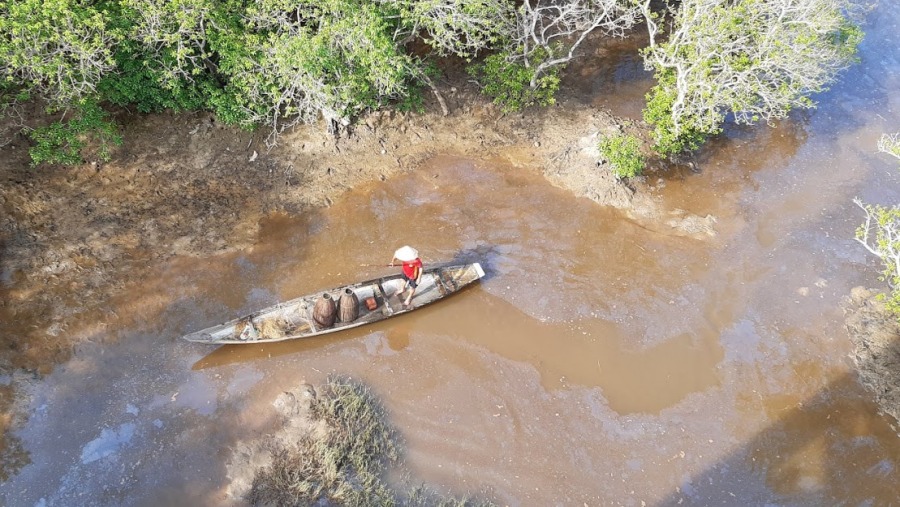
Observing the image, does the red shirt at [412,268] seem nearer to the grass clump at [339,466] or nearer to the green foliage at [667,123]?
the grass clump at [339,466]

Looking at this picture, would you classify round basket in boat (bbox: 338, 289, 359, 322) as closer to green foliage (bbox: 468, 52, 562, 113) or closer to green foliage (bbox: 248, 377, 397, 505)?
green foliage (bbox: 248, 377, 397, 505)

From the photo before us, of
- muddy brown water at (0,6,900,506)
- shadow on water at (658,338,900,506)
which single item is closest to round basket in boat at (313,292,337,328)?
A: muddy brown water at (0,6,900,506)

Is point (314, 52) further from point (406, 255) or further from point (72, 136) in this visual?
point (72, 136)

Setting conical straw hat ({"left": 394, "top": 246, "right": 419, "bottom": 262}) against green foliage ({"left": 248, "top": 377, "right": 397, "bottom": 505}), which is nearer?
green foliage ({"left": 248, "top": 377, "right": 397, "bottom": 505})

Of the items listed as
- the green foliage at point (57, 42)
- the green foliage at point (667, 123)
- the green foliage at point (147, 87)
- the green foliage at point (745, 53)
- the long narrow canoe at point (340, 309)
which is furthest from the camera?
the green foliage at point (667, 123)

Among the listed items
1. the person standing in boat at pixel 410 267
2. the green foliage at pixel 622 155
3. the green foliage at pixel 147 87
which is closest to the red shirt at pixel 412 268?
the person standing in boat at pixel 410 267

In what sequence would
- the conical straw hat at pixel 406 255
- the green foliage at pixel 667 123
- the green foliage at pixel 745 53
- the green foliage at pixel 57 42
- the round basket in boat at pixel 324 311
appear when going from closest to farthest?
the green foliage at pixel 57 42
the round basket in boat at pixel 324 311
the conical straw hat at pixel 406 255
the green foliage at pixel 745 53
the green foliage at pixel 667 123

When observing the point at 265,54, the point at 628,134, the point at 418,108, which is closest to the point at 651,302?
the point at 628,134
